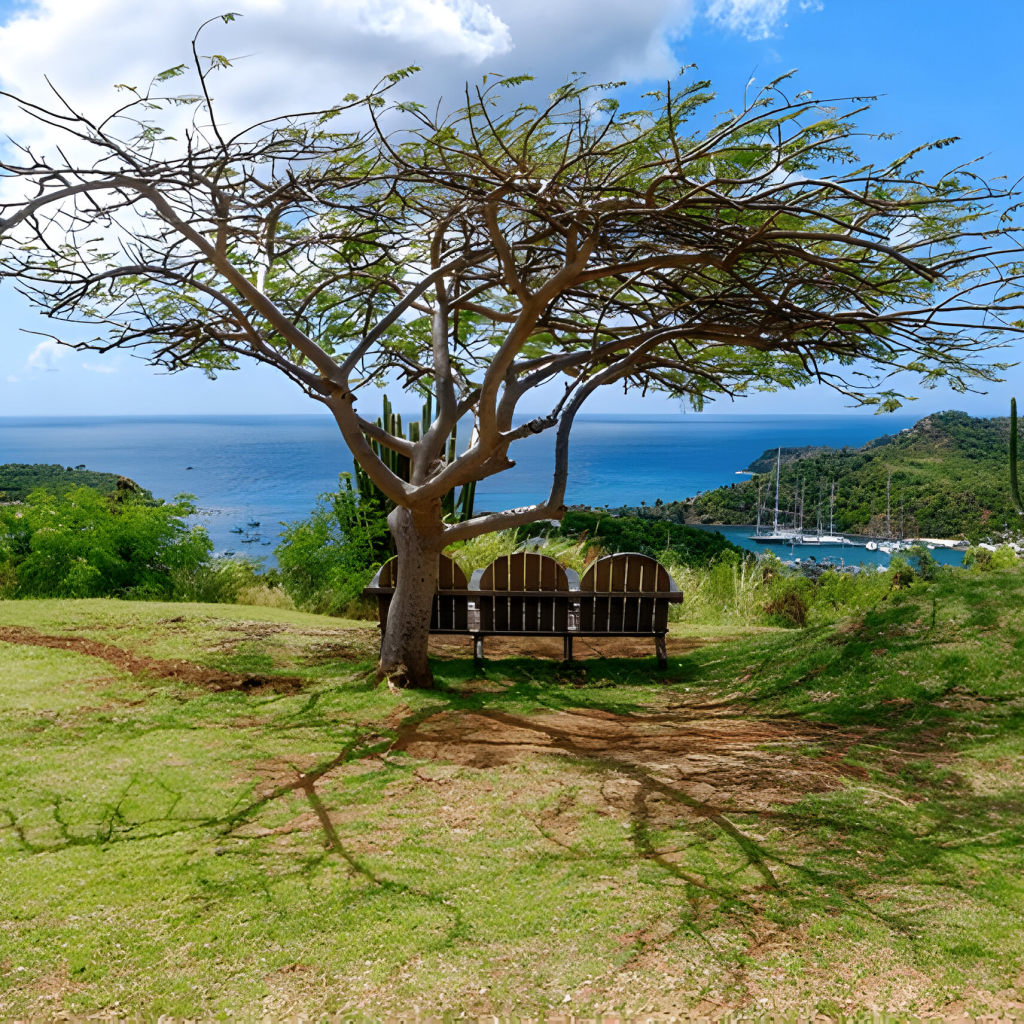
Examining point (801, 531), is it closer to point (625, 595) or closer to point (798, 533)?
point (798, 533)

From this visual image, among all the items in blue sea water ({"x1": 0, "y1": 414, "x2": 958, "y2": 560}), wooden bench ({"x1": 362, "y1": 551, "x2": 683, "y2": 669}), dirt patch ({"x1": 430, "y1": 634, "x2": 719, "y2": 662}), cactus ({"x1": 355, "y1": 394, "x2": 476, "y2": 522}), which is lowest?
dirt patch ({"x1": 430, "y1": 634, "x2": 719, "y2": 662})

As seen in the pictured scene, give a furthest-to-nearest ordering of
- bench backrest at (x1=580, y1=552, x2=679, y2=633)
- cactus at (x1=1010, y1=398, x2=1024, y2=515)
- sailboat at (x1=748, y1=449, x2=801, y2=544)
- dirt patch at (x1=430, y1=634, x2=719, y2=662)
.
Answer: sailboat at (x1=748, y1=449, x2=801, y2=544)
cactus at (x1=1010, y1=398, x2=1024, y2=515)
dirt patch at (x1=430, y1=634, x2=719, y2=662)
bench backrest at (x1=580, y1=552, x2=679, y2=633)

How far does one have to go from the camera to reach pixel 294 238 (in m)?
6.73

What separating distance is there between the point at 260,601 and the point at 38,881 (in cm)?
924

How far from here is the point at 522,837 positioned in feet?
12.8

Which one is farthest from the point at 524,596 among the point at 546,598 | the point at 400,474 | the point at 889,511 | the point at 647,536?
the point at 889,511

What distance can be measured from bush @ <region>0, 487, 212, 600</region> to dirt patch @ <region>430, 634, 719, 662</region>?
219 inches

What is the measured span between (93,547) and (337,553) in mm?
3430

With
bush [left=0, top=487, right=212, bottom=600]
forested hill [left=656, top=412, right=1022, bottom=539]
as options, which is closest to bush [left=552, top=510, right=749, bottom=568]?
forested hill [left=656, top=412, right=1022, bottom=539]

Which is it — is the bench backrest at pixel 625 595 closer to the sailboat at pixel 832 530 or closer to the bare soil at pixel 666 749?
the bare soil at pixel 666 749

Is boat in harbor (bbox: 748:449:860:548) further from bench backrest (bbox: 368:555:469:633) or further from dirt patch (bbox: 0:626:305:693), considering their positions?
dirt patch (bbox: 0:626:305:693)

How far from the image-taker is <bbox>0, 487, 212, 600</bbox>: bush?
1135cm

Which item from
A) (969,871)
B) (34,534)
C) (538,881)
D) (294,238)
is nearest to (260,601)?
(34,534)

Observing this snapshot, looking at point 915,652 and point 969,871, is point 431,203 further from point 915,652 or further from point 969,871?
point 969,871
